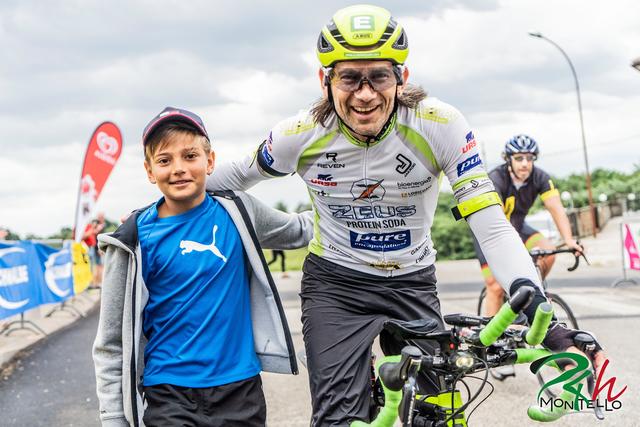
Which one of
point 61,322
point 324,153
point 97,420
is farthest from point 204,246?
point 61,322

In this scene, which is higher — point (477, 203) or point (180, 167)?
point (180, 167)

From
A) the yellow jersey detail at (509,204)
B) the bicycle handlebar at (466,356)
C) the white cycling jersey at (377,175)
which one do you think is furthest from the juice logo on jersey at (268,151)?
the yellow jersey detail at (509,204)

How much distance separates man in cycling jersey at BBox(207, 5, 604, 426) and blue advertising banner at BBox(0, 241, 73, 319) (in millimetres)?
7875

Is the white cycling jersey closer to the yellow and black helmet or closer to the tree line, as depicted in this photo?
the yellow and black helmet

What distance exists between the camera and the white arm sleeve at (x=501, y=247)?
2.87 metres

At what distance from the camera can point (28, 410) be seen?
6699 millimetres

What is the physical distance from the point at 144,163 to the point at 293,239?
81 cm

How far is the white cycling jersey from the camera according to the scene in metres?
3.20

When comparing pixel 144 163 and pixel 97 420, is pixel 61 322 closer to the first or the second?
pixel 97 420

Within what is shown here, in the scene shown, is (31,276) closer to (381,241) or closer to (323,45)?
(381,241)

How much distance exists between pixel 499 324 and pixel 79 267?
14.4m

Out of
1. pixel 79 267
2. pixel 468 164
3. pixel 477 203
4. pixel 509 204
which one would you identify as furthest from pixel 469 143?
pixel 79 267

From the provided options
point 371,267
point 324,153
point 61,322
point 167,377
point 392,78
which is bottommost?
point 61,322

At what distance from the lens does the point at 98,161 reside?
17406 millimetres
